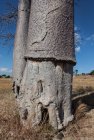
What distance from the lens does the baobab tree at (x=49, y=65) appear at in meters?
5.35

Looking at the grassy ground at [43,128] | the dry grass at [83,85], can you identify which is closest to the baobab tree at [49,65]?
the grassy ground at [43,128]

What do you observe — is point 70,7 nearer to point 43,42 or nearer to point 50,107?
point 43,42

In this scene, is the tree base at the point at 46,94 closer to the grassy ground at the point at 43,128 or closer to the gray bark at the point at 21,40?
the grassy ground at the point at 43,128

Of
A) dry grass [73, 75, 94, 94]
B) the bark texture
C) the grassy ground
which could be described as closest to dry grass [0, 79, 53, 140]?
the grassy ground

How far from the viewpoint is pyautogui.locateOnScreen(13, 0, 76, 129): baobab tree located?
5.35 m

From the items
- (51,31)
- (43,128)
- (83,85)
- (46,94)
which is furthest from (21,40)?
(83,85)

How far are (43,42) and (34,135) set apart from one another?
1564 mm

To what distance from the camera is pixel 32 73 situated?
5.46 metres

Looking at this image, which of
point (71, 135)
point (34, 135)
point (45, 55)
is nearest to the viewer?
point (34, 135)

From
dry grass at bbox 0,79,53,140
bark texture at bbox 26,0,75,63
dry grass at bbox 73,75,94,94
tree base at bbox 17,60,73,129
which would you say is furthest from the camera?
dry grass at bbox 73,75,94,94

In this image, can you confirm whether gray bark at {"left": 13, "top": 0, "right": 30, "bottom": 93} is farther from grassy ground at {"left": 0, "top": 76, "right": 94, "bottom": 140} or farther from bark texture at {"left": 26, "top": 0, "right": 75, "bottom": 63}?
bark texture at {"left": 26, "top": 0, "right": 75, "bottom": 63}

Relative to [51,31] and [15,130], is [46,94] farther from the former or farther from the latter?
[51,31]

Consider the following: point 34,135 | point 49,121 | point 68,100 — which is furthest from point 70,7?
point 34,135

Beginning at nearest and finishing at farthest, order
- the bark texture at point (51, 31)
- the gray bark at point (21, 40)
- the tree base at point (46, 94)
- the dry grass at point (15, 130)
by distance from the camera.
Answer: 1. the dry grass at point (15, 130)
2. the tree base at point (46, 94)
3. the bark texture at point (51, 31)
4. the gray bark at point (21, 40)
